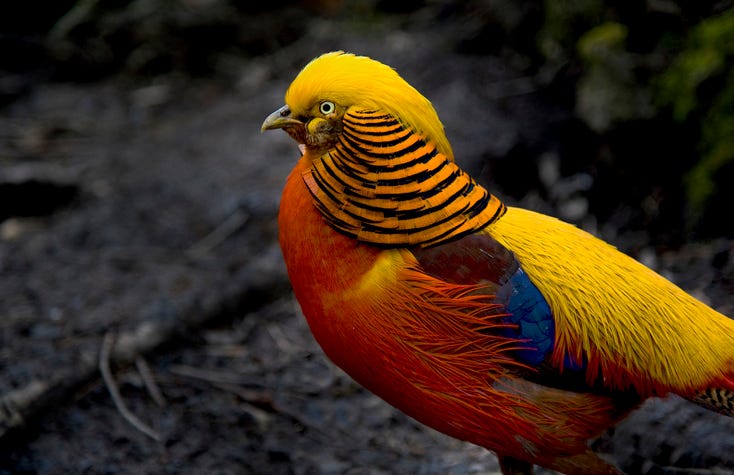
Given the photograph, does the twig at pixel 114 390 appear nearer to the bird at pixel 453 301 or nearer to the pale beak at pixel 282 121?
the bird at pixel 453 301

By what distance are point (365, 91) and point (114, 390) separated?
85.1 inches

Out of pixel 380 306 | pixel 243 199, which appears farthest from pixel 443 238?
pixel 243 199

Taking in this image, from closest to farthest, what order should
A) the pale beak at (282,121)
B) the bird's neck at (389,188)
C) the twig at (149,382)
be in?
the bird's neck at (389,188) → the pale beak at (282,121) → the twig at (149,382)

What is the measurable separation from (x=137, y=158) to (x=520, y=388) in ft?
15.0

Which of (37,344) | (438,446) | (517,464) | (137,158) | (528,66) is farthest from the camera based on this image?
(137,158)

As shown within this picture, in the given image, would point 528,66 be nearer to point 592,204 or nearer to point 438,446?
point 592,204

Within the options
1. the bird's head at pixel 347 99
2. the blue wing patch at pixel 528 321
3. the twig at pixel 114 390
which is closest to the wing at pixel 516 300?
the blue wing patch at pixel 528 321

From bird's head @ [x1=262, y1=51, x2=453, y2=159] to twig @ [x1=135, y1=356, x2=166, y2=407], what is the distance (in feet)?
5.92

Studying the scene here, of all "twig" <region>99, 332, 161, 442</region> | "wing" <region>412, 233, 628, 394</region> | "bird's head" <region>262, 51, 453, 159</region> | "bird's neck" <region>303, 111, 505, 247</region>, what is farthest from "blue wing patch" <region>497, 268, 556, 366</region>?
"twig" <region>99, 332, 161, 442</region>

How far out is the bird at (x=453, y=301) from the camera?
2.76 metres

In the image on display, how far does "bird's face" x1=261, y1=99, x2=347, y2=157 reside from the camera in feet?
9.25

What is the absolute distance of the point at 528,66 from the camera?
20.2 feet

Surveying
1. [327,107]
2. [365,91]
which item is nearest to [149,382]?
[327,107]

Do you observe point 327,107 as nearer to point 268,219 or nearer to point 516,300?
point 516,300
